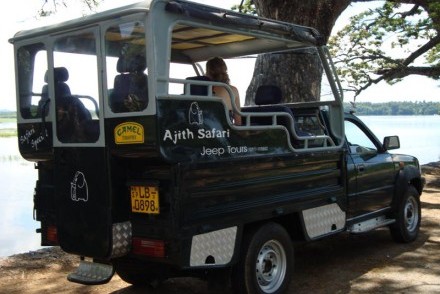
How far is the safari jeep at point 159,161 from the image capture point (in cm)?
395

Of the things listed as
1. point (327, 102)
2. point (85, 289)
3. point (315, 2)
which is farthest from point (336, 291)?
point (315, 2)

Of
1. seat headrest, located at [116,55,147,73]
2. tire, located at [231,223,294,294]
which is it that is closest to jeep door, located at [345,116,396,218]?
tire, located at [231,223,294,294]

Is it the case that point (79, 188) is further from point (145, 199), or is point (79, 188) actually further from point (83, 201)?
point (145, 199)

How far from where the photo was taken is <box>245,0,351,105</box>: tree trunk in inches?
325

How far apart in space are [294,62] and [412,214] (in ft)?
9.34

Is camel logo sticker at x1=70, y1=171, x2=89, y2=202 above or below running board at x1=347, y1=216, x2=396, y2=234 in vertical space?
above

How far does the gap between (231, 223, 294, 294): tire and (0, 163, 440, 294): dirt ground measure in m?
0.42

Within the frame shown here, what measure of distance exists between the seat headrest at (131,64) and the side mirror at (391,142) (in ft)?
13.2

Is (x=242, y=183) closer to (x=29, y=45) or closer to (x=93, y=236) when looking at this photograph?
(x=93, y=236)

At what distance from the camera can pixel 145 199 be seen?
4.09 m

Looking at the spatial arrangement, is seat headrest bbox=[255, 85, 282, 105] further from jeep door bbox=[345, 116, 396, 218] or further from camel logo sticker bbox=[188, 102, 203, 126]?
camel logo sticker bbox=[188, 102, 203, 126]

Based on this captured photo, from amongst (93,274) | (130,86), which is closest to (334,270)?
(93,274)

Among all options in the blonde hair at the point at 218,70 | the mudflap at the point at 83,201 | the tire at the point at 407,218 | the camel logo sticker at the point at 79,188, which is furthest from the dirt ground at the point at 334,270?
the blonde hair at the point at 218,70

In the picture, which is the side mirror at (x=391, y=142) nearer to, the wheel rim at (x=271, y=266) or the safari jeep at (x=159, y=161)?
the safari jeep at (x=159, y=161)
